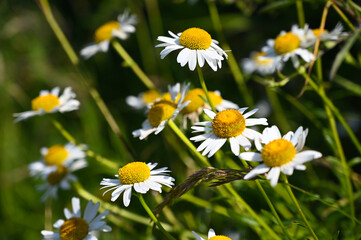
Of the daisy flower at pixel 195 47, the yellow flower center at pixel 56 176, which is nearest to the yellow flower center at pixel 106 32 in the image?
the yellow flower center at pixel 56 176

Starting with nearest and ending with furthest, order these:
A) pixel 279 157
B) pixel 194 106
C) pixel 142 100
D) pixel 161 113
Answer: pixel 279 157 → pixel 161 113 → pixel 194 106 → pixel 142 100

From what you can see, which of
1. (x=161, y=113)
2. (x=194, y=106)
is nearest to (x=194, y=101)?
(x=194, y=106)

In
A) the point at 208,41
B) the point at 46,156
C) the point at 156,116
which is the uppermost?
the point at 208,41

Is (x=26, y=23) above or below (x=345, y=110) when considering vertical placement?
above

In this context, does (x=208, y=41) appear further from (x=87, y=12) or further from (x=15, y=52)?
(x=15, y=52)

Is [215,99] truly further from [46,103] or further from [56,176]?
[56,176]

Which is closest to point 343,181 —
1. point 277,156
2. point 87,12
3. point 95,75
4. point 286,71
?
point 277,156
